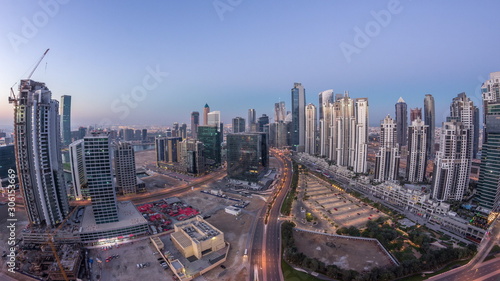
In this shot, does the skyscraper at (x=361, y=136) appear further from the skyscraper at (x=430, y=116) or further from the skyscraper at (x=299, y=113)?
the skyscraper at (x=299, y=113)

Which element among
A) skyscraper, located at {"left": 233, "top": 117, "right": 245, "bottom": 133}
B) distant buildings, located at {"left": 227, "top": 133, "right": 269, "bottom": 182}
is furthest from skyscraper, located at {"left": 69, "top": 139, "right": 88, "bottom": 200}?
skyscraper, located at {"left": 233, "top": 117, "right": 245, "bottom": 133}

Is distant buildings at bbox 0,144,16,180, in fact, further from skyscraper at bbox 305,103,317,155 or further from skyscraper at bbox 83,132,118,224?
skyscraper at bbox 305,103,317,155

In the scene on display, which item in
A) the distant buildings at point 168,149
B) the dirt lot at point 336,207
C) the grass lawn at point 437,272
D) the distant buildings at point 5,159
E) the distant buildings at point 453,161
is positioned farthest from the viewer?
the distant buildings at point 168,149

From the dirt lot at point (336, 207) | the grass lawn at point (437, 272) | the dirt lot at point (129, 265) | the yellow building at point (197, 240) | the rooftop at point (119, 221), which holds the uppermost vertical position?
the rooftop at point (119, 221)

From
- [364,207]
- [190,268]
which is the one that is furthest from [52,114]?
[364,207]

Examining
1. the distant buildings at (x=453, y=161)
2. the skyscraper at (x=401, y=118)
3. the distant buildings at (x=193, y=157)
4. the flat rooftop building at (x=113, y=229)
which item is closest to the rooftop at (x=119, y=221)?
the flat rooftop building at (x=113, y=229)

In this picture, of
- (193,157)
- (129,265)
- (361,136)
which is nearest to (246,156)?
(193,157)
